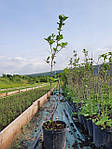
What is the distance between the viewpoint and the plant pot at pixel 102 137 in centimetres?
180

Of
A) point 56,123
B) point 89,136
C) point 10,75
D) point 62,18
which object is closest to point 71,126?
point 89,136

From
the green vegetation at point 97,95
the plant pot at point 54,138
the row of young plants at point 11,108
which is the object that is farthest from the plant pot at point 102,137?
the row of young plants at point 11,108

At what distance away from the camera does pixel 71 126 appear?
3.01 metres

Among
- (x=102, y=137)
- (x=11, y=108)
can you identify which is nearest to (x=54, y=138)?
(x=102, y=137)

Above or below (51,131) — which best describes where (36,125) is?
below

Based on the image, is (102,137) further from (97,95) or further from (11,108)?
(11,108)

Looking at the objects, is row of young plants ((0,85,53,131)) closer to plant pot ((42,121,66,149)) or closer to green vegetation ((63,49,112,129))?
plant pot ((42,121,66,149))

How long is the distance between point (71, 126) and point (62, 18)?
2248 millimetres

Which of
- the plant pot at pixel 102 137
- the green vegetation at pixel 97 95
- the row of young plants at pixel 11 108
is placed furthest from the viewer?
the row of young plants at pixel 11 108

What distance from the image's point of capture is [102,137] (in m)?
1.86

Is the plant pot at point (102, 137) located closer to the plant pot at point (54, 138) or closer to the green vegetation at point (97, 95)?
the green vegetation at point (97, 95)

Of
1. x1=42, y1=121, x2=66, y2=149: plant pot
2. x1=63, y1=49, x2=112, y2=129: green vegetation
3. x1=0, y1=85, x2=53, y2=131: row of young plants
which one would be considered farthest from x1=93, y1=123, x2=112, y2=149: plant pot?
x1=0, y1=85, x2=53, y2=131: row of young plants

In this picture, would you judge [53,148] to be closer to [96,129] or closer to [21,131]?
[96,129]

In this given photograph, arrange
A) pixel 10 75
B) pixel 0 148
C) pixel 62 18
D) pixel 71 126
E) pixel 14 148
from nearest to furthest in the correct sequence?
1. pixel 0 148
2. pixel 62 18
3. pixel 14 148
4. pixel 71 126
5. pixel 10 75
